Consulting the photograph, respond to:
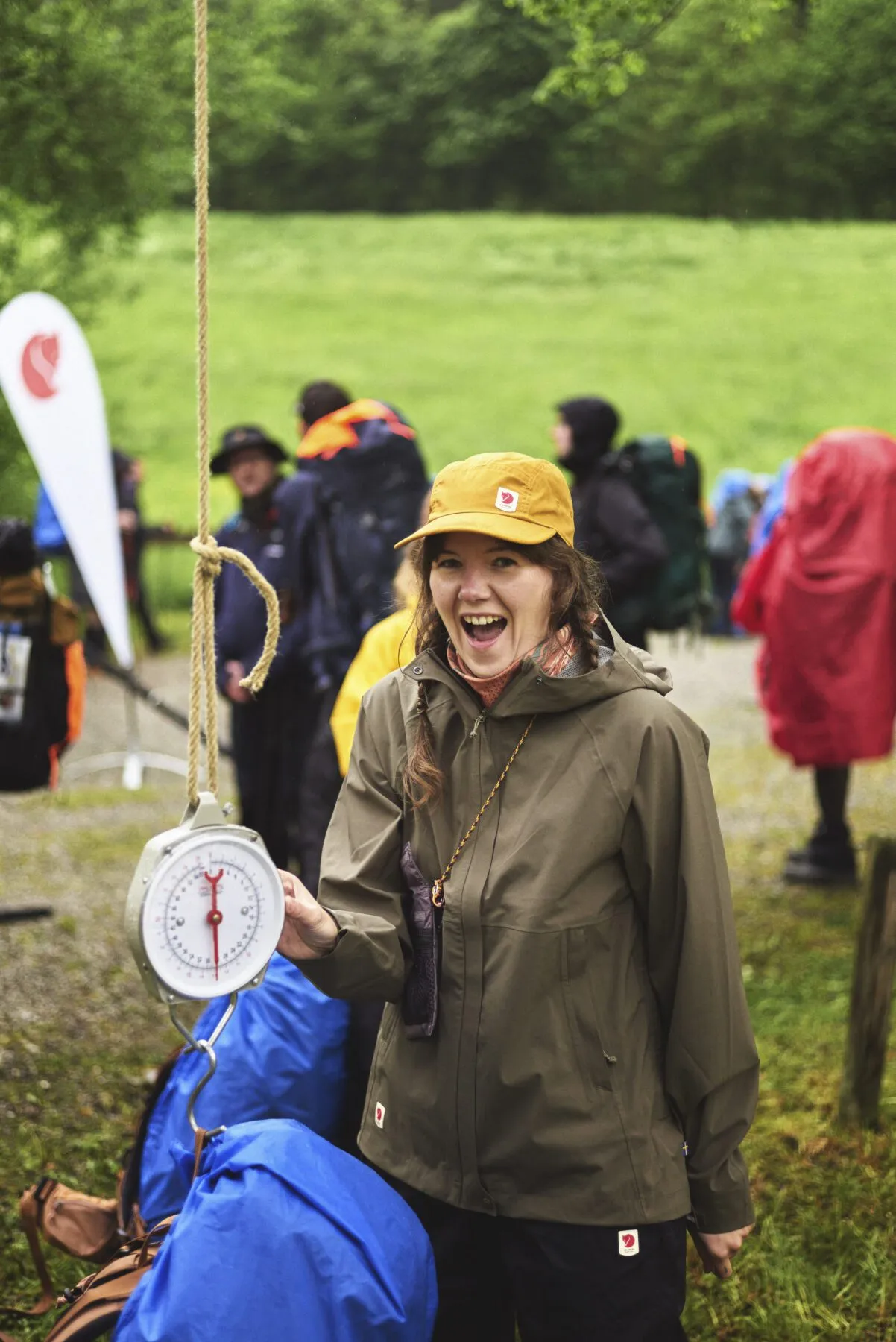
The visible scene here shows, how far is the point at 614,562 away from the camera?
679 centimetres

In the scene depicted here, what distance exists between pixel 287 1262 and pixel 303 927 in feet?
1.65

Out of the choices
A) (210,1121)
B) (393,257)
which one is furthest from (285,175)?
(210,1121)

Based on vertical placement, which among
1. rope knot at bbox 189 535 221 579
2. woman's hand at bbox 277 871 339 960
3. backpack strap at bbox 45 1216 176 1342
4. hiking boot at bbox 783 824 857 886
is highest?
rope knot at bbox 189 535 221 579

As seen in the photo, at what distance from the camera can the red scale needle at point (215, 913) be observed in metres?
2.04

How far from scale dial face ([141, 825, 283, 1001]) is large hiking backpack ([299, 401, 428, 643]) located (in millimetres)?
3725

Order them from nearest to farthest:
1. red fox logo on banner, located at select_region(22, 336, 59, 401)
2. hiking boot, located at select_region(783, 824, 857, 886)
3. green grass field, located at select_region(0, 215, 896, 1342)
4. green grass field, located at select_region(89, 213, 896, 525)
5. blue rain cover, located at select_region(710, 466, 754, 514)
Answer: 1. green grass field, located at select_region(0, 215, 896, 1342)
2. red fox logo on banner, located at select_region(22, 336, 59, 401)
3. hiking boot, located at select_region(783, 824, 857, 886)
4. blue rain cover, located at select_region(710, 466, 754, 514)
5. green grass field, located at select_region(89, 213, 896, 525)

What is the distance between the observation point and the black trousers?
2.27 meters

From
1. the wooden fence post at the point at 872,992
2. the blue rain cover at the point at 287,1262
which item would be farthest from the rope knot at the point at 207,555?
the wooden fence post at the point at 872,992

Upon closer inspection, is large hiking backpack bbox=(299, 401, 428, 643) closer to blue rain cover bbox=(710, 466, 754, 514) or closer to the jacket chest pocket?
the jacket chest pocket

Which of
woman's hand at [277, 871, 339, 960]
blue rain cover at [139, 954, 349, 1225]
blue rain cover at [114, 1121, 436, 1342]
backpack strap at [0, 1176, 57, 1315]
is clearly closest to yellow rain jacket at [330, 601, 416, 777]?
blue rain cover at [139, 954, 349, 1225]

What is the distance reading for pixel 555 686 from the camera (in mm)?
2295

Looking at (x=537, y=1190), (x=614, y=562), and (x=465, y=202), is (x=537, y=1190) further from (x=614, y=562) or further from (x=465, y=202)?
(x=465, y=202)

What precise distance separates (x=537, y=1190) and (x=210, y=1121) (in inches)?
51.6

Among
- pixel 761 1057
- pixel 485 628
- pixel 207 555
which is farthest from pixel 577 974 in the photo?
pixel 761 1057
